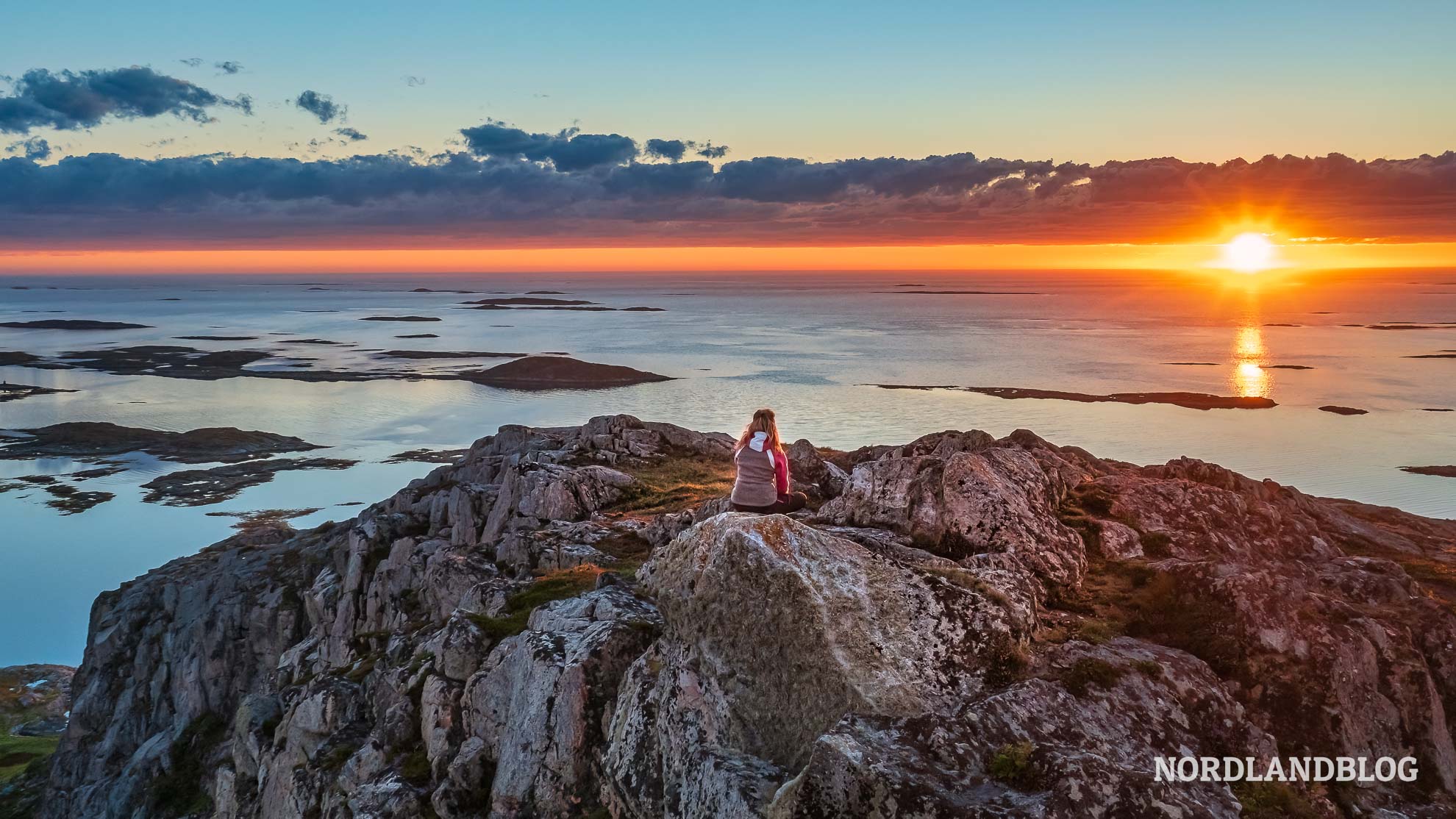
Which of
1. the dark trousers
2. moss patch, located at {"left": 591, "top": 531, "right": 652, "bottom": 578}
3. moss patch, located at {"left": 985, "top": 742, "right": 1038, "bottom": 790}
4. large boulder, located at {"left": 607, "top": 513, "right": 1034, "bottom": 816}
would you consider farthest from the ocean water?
moss patch, located at {"left": 985, "top": 742, "right": 1038, "bottom": 790}

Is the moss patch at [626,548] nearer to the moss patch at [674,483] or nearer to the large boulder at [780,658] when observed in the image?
the moss patch at [674,483]

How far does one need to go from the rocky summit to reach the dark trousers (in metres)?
0.79

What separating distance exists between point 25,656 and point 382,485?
3131cm

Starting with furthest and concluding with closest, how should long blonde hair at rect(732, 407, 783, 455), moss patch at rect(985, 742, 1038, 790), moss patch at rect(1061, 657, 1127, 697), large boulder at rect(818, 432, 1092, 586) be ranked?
long blonde hair at rect(732, 407, 783, 455) → large boulder at rect(818, 432, 1092, 586) → moss patch at rect(1061, 657, 1127, 697) → moss patch at rect(985, 742, 1038, 790)

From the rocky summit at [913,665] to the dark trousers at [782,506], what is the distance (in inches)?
31.3

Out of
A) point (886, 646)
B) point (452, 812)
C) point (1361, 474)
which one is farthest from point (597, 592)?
point (1361, 474)

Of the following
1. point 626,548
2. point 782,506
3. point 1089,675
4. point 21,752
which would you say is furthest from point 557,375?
point 1089,675

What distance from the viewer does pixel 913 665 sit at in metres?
12.9

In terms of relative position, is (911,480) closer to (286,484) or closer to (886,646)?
(886,646)

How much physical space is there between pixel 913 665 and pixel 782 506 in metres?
7.51

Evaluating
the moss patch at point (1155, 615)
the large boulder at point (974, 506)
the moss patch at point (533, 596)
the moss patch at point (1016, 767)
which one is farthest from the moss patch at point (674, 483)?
the moss patch at point (1016, 767)

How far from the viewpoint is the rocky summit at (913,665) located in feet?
39.4

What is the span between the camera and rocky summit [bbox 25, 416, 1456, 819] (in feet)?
39.4

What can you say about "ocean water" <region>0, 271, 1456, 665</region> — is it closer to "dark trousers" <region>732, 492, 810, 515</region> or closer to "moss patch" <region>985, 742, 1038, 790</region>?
"dark trousers" <region>732, 492, 810, 515</region>
